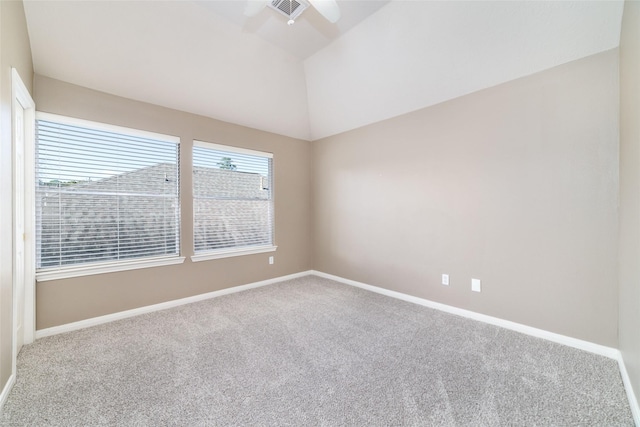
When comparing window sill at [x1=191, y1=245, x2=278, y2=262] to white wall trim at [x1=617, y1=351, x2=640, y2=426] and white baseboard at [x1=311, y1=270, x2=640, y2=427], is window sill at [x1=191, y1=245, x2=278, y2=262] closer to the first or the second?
white baseboard at [x1=311, y1=270, x2=640, y2=427]

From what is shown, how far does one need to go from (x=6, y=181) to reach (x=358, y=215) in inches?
138

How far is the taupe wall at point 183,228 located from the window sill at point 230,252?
0.07 meters

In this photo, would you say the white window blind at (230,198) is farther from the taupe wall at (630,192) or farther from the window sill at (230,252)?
the taupe wall at (630,192)

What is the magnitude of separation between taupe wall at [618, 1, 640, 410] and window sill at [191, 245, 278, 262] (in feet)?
12.2

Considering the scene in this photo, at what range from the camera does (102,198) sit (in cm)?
283

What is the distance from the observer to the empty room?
1715mm

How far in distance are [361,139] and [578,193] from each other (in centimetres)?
250

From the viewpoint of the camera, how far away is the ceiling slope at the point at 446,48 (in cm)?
212

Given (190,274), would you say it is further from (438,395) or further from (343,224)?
(438,395)

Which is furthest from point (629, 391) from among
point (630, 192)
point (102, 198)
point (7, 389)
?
point (102, 198)

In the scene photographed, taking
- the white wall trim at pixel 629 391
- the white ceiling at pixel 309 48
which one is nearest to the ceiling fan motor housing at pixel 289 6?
the white ceiling at pixel 309 48

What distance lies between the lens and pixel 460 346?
228 centimetres

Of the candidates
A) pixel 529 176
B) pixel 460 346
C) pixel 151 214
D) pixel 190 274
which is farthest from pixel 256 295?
pixel 529 176

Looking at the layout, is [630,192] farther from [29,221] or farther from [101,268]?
[29,221]
